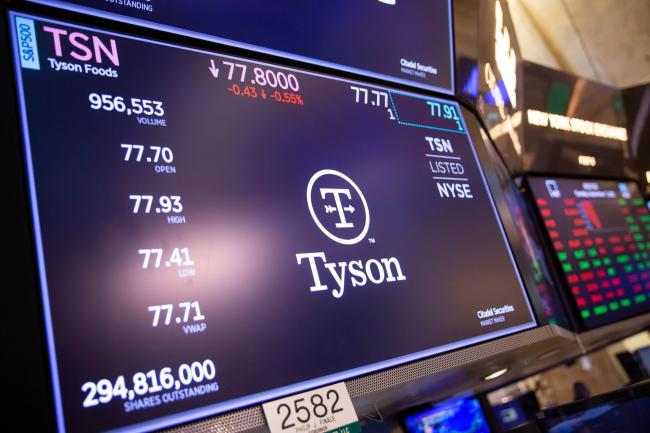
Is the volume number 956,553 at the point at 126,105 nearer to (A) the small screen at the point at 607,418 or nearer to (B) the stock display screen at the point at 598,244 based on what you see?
(A) the small screen at the point at 607,418

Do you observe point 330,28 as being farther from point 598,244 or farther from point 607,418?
point 598,244

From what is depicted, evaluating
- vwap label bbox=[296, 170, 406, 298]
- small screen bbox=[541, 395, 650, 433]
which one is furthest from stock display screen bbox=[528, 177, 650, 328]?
vwap label bbox=[296, 170, 406, 298]

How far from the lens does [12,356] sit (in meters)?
0.81

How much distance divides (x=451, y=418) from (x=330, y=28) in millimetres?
1279

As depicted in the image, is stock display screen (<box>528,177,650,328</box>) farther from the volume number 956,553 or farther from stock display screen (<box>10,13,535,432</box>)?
the volume number 956,553

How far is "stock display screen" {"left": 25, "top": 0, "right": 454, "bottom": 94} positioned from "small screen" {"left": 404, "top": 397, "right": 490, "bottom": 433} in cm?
103

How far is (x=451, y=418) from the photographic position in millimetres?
1765

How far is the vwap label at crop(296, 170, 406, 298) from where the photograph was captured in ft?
3.96

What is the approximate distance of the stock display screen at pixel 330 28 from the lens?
4.10 feet

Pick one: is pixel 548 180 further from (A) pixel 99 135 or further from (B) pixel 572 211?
(A) pixel 99 135

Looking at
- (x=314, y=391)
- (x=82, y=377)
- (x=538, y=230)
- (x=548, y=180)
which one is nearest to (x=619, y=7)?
(x=548, y=180)

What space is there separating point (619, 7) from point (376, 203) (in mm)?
3759

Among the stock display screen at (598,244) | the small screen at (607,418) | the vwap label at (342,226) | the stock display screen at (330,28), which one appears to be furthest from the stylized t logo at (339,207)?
the stock display screen at (598,244)

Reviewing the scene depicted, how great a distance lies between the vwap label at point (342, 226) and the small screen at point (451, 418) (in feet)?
1.97
